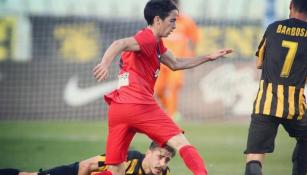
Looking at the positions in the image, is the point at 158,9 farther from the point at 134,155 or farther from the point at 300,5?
the point at 134,155

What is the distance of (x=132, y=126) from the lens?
7.38 m

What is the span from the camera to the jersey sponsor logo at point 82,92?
18109mm

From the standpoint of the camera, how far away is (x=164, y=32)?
296 inches

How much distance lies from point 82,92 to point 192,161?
11.1 metres

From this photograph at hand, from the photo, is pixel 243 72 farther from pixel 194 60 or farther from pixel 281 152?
pixel 194 60

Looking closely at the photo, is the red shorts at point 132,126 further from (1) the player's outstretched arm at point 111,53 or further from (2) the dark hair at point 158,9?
(2) the dark hair at point 158,9

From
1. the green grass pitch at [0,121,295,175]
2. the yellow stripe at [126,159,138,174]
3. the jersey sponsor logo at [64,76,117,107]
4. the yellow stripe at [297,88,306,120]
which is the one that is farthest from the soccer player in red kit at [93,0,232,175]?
the jersey sponsor logo at [64,76,117,107]

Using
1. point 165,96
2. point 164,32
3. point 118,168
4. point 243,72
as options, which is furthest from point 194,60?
point 243,72

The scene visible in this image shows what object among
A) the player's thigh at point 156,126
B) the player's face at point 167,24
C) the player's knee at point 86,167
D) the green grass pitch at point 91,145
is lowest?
the green grass pitch at point 91,145

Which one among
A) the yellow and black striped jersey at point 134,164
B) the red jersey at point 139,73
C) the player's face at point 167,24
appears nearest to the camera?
the red jersey at point 139,73

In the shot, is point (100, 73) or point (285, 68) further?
point (285, 68)

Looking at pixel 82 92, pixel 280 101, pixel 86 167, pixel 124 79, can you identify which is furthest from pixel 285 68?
pixel 82 92

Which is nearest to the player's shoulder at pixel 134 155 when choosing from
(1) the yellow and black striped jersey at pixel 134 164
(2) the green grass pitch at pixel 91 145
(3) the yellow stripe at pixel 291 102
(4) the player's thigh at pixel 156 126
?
(1) the yellow and black striped jersey at pixel 134 164

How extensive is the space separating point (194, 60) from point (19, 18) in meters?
11.0
